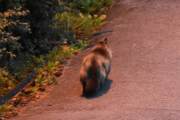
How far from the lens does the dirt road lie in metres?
8.64

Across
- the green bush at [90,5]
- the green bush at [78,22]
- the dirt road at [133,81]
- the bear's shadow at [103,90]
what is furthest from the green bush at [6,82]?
the green bush at [90,5]

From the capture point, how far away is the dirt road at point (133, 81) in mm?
8641

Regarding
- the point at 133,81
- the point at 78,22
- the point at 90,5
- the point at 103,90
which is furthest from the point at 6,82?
the point at 90,5

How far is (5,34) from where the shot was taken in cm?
1025

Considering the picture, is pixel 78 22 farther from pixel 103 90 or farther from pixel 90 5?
pixel 103 90

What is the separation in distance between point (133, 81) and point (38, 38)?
3000mm

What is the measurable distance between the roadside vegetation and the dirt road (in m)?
0.35

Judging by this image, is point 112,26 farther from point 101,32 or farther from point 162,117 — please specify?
point 162,117

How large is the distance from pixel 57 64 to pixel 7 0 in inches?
56.1

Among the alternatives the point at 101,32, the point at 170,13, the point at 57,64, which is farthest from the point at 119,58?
the point at 170,13

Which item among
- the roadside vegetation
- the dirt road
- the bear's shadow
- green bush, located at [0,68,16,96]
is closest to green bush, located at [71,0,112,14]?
the roadside vegetation

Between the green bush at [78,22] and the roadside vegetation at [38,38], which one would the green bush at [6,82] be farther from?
the green bush at [78,22]

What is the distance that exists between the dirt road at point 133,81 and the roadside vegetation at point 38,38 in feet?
1.14

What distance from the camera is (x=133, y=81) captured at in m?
9.73
